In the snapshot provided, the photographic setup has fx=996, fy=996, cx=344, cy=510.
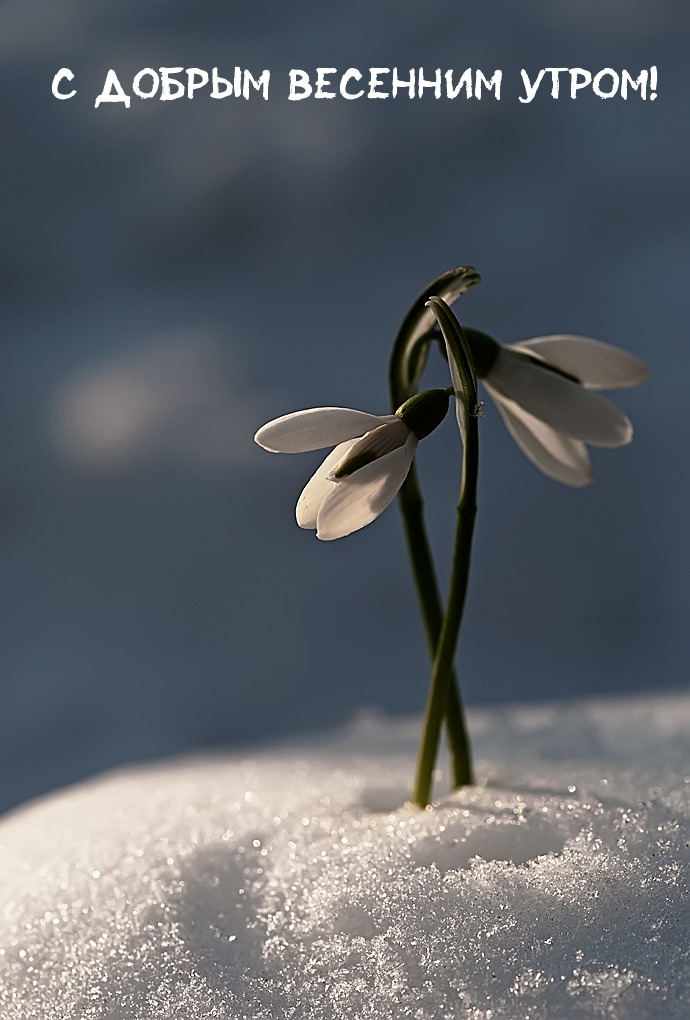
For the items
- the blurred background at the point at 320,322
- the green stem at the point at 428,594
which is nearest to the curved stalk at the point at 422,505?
the green stem at the point at 428,594

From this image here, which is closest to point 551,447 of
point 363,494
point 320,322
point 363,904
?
point 363,494

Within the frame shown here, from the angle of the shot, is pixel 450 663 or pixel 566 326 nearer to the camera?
pixel 450 663

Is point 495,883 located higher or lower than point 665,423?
lower

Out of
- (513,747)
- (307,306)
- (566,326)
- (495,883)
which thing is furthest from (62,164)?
(495,883)

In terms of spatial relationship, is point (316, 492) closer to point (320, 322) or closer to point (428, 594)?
point (428, 594)

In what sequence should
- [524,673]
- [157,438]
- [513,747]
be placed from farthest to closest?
[157,438] < [524,673] < [513,747]

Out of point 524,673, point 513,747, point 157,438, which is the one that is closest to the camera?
point 513,747

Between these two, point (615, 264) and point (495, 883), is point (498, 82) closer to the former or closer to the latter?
point (615, 264)

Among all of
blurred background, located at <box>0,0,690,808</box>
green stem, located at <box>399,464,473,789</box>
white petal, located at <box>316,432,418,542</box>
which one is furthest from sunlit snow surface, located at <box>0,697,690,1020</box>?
blurred background, located at <box>0,0,690,808</box>
